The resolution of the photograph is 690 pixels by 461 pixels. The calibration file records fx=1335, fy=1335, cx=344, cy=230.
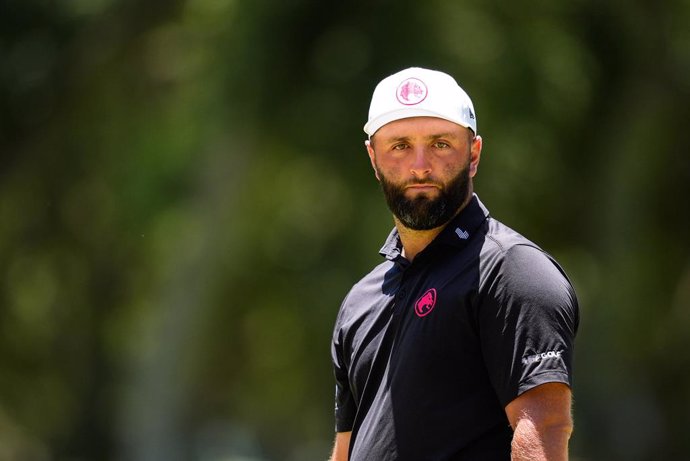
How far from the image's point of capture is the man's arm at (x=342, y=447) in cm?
414

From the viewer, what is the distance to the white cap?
3.67m

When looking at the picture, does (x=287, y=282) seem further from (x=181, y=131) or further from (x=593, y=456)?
(x=593, y=456)

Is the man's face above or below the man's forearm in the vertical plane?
above

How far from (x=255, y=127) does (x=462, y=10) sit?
291 centimetres

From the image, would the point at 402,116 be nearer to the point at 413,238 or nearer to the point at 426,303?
the point at 413,238

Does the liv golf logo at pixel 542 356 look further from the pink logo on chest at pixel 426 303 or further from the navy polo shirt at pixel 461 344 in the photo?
the pink logo on chest at pixel 426 303

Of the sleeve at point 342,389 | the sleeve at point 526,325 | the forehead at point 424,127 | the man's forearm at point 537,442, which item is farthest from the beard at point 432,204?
the man's forearm at point 537,442

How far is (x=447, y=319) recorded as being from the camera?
3.46 metres

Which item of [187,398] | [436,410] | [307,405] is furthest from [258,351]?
[436,410]

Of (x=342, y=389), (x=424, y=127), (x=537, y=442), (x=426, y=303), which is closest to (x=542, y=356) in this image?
(x=537, y=442)

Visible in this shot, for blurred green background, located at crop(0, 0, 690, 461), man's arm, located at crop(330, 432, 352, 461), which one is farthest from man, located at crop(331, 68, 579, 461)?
blurred green background, located at crop(0, 0, 690, 461)

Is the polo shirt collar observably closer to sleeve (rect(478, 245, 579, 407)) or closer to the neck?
the neck

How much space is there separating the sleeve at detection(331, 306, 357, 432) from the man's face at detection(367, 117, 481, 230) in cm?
50

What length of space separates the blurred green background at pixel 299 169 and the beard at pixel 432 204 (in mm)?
11740
